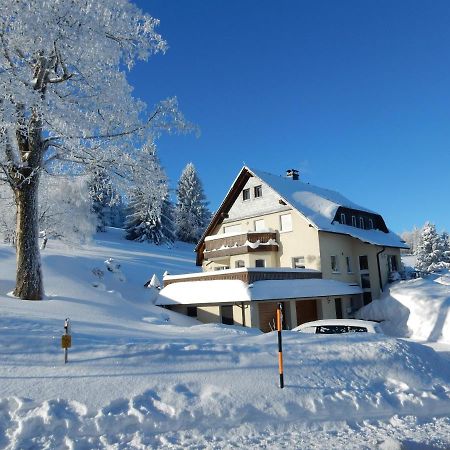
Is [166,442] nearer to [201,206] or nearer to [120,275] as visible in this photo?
[120,275]

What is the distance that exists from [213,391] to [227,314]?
57.0 feet

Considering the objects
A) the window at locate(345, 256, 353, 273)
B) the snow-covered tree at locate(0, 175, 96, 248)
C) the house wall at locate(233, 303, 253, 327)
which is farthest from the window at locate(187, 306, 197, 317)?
the window at locate(345, 256, 353, 273)

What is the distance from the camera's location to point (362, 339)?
33.3 feet

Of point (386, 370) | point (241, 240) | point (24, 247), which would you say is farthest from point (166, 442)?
point (241, 240)

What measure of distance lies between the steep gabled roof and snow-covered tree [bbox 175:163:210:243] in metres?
26.5

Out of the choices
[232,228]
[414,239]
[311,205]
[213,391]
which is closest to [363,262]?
[311,205]

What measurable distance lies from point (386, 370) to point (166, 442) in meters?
5.12

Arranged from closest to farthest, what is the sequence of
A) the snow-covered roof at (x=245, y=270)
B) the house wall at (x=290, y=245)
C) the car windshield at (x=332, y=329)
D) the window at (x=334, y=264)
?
1. the car windshield at (x=332, y=329)
2. the snow-covered roof at (x=245, y=270)
3. the house wall at (x=290, y=245)
4. the window at (x=334, y=264)

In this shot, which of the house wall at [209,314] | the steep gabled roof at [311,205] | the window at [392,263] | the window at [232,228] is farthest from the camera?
the window at [232,228]

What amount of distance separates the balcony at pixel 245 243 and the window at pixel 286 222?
811mm

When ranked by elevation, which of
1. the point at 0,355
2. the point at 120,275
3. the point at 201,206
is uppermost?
the point at 201,206

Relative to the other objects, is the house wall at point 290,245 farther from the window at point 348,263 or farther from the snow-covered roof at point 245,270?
the window at point 348,263

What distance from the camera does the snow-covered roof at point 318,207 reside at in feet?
93.0

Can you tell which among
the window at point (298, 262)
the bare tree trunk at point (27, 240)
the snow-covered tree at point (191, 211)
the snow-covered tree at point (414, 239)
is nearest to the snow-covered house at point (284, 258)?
the window at point (298, 262)
